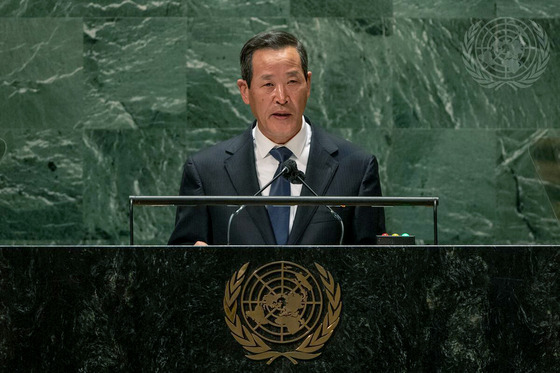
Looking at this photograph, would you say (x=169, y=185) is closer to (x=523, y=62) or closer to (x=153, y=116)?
(x=153, y=116)

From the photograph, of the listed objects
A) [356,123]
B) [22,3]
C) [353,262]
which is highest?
[22,3]

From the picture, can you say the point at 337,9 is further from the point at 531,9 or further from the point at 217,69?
the point at 531,9

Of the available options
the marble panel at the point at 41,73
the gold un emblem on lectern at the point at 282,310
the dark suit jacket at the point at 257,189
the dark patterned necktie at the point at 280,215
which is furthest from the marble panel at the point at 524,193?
the gold un emblem on lectern at the point at 282,310

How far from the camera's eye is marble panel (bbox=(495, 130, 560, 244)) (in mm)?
6129

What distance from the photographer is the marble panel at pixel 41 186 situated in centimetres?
606

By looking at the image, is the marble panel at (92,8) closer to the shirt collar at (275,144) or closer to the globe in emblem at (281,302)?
the shirt collar at (275,144)

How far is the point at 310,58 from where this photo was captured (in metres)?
6.13

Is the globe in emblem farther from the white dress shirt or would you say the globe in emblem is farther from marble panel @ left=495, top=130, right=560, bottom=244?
marble panel @ left=495, top=130, right=560, bottom=244

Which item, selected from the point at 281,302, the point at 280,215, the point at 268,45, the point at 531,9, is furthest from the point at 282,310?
the point at 531,9

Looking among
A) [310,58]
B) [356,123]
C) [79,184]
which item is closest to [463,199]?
[356,123]

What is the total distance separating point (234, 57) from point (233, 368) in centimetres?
373

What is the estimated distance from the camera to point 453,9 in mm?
6141

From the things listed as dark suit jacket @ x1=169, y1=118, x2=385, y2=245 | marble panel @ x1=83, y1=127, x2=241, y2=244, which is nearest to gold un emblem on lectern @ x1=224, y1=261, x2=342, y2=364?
dark suit jacket @ x1=169, y1=118, x2=385, y2=245

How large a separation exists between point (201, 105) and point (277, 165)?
2.25m
